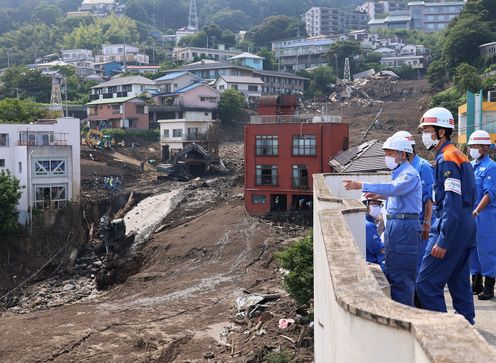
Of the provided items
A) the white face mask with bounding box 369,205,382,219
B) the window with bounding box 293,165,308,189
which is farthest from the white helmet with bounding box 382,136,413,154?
the window with bounding box 293,165,308,189

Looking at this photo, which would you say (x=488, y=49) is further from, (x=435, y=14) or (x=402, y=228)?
(x=435, y=14)

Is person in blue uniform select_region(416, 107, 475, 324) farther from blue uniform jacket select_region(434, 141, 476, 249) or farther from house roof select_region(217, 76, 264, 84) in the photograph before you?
house roof select_region(217, 76, 264, 84)

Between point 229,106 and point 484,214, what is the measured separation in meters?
49.8

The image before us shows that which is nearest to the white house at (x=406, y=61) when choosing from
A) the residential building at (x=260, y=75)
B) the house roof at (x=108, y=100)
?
the residential building at (x=260, y=75)

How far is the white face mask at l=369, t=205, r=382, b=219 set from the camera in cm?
753

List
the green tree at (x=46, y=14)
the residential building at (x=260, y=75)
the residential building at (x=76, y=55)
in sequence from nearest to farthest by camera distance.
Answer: the residential building at (x=260, y=75)
the residential building at (x=76, y=55)
the green tree at (x=46, y=14)

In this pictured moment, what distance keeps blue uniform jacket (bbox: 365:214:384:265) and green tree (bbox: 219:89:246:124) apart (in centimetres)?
4996

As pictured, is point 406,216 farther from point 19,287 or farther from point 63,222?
point 63,222

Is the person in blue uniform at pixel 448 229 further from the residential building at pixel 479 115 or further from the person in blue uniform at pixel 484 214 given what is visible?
the residential building at pixel 479 115

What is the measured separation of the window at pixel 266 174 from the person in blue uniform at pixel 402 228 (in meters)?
26.1

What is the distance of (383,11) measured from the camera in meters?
141

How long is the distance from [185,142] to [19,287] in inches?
848

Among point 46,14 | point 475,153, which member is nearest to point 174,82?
point 475,153

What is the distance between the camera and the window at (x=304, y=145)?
30.9m
